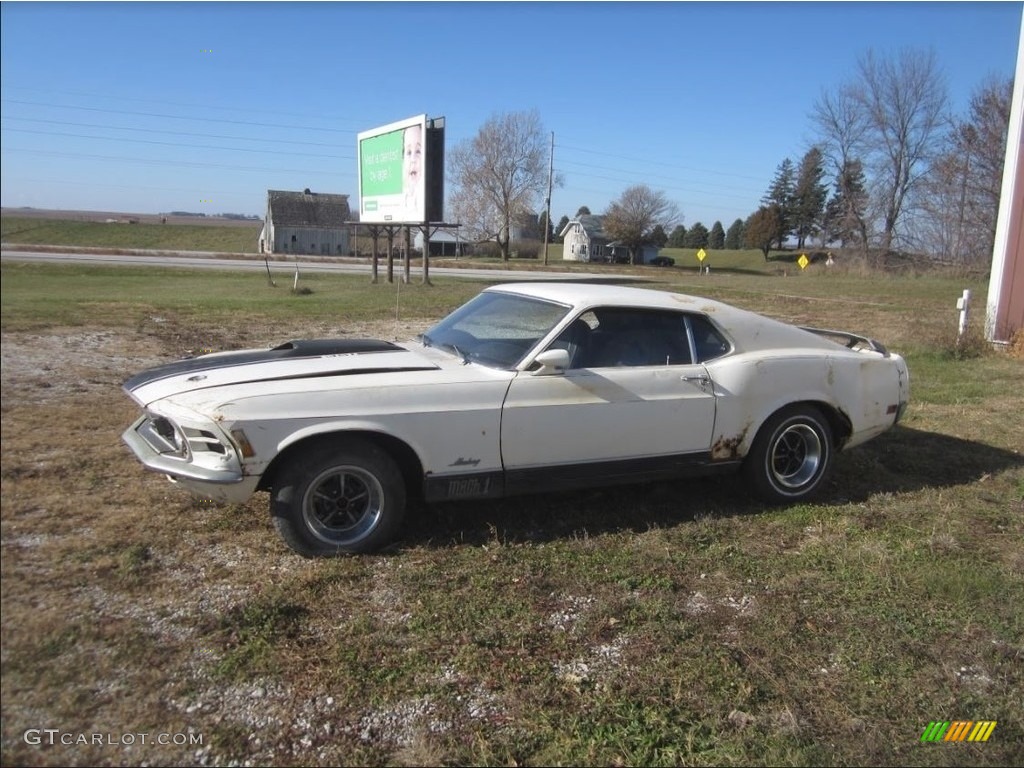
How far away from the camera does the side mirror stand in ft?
13.3

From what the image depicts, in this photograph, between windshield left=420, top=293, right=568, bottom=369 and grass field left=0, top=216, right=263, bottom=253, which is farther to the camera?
windshield left=420, top=293, right=568, bottom=369

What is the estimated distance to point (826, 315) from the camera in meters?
20.0

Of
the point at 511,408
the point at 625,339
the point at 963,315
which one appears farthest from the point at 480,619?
the point at 963,315

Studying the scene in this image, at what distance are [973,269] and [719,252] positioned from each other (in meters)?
49.6

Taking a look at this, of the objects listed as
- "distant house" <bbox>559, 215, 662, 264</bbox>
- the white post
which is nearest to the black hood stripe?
the white post

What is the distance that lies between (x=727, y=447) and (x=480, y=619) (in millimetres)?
2140

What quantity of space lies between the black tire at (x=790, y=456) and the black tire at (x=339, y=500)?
7.83ft

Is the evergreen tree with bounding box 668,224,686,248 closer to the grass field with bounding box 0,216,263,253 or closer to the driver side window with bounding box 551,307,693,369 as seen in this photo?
the grass field with bounding box 0,216,263,253

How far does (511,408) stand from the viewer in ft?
13.0

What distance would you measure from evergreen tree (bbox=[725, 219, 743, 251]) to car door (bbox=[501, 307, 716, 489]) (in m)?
102

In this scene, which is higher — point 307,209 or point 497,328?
point 307,209

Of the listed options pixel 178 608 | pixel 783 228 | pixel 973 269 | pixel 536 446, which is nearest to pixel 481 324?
pixel 536 446

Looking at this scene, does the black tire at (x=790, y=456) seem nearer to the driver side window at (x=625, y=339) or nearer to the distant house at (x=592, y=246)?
the driver side window at (x=625, y=339)

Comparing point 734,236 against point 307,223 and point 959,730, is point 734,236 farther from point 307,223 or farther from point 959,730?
point 959,730
